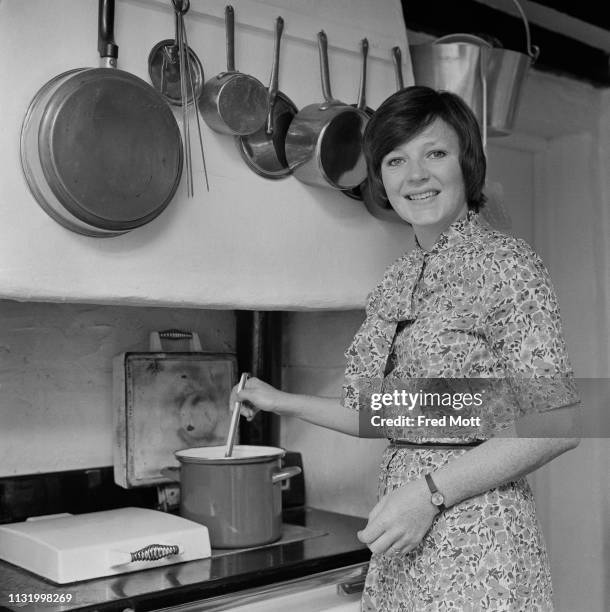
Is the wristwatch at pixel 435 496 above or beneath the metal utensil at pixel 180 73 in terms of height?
beneath

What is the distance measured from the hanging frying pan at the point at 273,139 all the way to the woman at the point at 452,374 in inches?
8.6

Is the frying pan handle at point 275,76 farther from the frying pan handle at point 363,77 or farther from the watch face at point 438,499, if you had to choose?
the watch face at point 438,499

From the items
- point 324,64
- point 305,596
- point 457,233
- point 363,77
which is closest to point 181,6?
point 324,64

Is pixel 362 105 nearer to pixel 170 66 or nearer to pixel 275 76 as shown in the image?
pixel 275 76

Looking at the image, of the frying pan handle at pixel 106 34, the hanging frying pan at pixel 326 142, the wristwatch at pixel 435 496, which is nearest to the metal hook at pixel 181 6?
the frying pan handle at pixel 106 34

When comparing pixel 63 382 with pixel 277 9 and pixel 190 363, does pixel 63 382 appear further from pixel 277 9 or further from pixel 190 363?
pixel 277 9

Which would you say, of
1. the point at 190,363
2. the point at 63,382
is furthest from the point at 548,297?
the point at 63,382

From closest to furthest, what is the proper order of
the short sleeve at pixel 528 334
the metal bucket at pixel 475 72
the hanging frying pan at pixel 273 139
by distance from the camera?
the short sleeve at pixel 528 334 < the hanging frying pan at pixel 273 139 < the metal bucket at pixel 475 72

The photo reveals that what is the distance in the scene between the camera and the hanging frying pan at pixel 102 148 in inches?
53.8

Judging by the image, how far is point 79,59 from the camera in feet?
4.75

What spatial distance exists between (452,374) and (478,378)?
0.04 meters

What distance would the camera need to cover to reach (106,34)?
146 centimetres

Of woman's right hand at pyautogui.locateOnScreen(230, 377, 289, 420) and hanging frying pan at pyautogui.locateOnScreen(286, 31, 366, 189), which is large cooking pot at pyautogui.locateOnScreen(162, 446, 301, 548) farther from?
hanging frying pan at pyautogui.locateOnScreen(286, 31, 366, 189)

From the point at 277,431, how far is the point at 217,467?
0.53 m
